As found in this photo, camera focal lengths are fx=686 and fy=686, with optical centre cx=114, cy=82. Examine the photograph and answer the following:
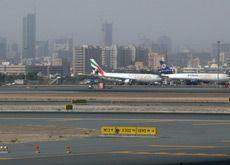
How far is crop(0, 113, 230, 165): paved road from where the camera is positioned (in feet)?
87.9

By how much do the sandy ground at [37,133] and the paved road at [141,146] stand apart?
2020 millimetres

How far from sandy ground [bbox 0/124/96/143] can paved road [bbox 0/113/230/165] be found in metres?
2.02

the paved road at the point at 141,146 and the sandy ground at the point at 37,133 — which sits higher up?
the paved road at the point at 141,146

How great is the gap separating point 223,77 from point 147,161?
17020cm

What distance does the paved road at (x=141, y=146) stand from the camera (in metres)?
26.8

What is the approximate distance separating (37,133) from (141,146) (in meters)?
9.98

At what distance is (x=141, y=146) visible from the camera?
1277 inches

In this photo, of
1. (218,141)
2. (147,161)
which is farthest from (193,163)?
(218,141)

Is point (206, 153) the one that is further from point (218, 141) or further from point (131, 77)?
point (131, 77)

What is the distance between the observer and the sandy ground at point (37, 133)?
1474 inches

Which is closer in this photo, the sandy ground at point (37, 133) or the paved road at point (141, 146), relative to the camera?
the paved road at point (141, 146)

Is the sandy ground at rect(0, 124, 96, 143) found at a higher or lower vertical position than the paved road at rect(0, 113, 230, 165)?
lower

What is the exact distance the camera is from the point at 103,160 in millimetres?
26719

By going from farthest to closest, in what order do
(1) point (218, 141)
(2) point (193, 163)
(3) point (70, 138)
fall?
1. (3) point (70, 138)
2. (1) point (218, 141)
3. (2) point (193, 163)
